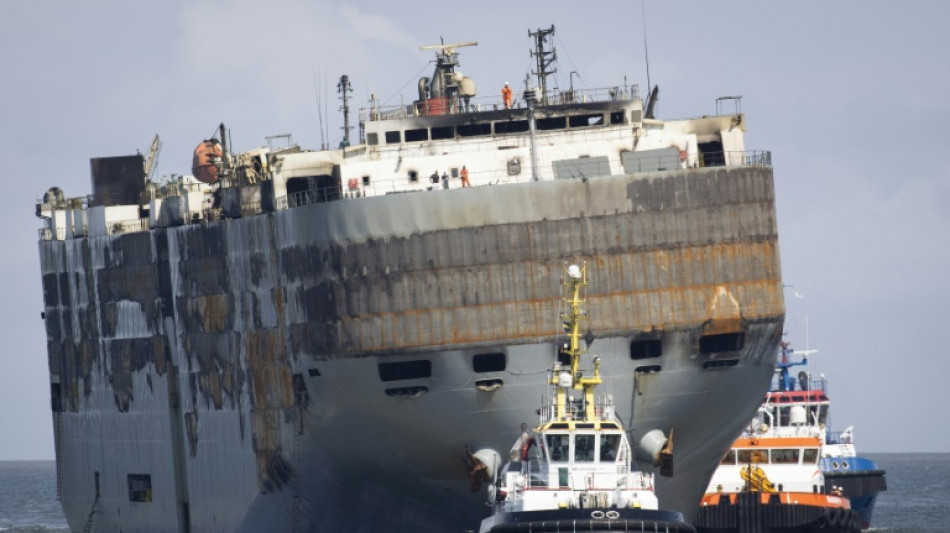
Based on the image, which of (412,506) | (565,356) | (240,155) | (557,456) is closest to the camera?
(557,456)

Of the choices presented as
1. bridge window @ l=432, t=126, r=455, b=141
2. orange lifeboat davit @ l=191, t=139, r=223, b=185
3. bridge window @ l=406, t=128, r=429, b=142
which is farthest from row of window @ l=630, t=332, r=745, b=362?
orange lifeboat davit @ l=191, t=139, r=223, b=185

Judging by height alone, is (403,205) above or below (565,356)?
above

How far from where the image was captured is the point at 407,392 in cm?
6919

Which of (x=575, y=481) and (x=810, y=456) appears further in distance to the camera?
(x=810, y=456)

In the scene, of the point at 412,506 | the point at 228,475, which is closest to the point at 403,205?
the point at 412,506

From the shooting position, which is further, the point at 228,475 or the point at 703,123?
the point at 228,475

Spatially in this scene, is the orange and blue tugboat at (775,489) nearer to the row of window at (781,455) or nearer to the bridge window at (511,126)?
the row of window at (781,455)

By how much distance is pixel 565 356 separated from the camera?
67.8m

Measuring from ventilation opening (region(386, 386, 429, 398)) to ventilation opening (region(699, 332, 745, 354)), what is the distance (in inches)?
346

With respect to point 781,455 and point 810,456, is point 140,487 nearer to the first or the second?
point 781,455

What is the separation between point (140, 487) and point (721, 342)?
29301mm

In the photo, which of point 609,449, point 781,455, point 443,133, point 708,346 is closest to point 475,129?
point 443,133

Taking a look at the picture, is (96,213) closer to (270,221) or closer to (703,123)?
(270,221)

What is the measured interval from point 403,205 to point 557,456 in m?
12.9
